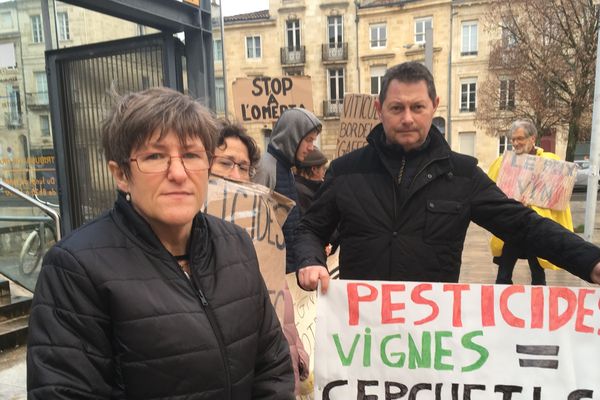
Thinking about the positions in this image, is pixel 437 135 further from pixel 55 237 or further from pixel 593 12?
pixel 593 12

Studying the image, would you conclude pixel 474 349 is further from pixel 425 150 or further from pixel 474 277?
pixel 474 277

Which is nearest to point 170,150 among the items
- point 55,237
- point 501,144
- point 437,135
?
point 437,135

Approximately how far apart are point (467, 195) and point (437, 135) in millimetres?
298

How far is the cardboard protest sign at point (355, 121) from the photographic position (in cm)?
517

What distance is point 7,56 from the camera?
5.06 meters

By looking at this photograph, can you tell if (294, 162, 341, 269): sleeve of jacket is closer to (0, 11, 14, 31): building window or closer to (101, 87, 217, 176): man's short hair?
(101, 87, 217, 176): man's short hair

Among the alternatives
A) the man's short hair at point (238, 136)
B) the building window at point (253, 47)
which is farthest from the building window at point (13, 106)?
the building window at point (253, 47)

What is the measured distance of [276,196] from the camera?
2.40 m

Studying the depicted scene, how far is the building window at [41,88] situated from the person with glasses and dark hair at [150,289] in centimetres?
472

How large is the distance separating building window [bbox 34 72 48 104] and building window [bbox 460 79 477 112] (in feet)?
96.0

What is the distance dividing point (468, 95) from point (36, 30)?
29.5 metres

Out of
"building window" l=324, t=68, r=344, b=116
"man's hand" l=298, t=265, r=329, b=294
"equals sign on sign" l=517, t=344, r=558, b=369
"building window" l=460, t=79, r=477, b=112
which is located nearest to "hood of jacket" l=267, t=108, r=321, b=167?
"man's hand" l=298, t=265, r=329, b=294

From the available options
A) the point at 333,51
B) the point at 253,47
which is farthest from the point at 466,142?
the point at 253,47

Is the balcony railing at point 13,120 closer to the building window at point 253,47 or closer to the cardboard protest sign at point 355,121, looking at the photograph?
the cardboard protest sign at point 355,121
